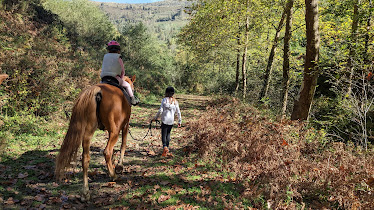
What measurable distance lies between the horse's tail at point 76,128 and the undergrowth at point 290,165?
3.68m

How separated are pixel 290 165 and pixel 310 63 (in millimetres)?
3812

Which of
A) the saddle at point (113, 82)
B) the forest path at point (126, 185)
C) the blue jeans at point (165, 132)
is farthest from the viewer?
the blue jeans at point (165, 132)

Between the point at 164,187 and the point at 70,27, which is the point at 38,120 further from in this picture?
the point at 70,27

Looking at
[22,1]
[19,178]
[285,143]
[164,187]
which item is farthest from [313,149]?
[22,1]

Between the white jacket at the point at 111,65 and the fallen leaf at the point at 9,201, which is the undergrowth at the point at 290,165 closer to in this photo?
the white jacket at the point at 111,65

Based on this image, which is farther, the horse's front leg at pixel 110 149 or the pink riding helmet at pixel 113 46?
the pink riding helmet at pixel 113 46

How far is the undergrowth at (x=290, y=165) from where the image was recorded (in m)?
4.36

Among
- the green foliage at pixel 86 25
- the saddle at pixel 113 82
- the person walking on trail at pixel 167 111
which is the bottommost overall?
the person walking on trail at pixel 167 111

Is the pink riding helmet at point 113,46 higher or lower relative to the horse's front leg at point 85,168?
higher

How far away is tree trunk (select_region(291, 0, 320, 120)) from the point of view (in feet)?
22.3

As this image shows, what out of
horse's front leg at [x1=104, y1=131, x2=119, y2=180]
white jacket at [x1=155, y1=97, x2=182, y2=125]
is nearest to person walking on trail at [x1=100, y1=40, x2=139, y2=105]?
horse's front leg at [x1=104, y1=131, x2=119, y2=180]

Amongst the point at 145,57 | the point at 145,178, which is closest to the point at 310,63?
the point at 145,178

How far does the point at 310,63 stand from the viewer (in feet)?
23.3

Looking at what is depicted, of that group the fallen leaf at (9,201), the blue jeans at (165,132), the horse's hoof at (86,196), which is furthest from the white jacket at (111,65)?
the fallen leaf at (9,201)
